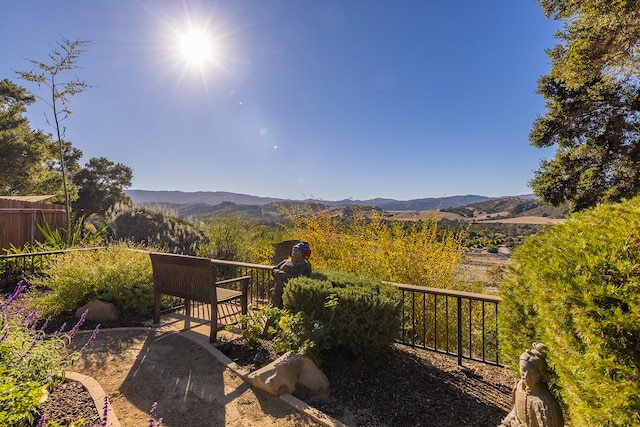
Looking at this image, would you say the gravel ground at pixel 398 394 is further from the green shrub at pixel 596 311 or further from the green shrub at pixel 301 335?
the green shrub at pixel 596 311

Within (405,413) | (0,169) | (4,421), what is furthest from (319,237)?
(0,169)

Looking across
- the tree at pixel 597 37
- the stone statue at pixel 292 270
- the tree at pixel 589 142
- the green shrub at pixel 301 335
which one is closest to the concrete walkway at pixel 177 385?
the green shrub at pixel 301 335

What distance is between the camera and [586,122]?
953 cm

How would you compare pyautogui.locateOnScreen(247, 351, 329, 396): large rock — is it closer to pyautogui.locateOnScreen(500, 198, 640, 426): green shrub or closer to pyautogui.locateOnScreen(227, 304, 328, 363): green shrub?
pyautogui.locateOnScreen(227, 304, 328, 363): green shrub

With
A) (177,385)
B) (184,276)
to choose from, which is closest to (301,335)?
(177,385)

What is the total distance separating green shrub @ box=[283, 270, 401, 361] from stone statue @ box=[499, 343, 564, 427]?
1.28m

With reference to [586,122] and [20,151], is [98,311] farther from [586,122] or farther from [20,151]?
[20,151]

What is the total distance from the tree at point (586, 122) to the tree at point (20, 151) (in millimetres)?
19831

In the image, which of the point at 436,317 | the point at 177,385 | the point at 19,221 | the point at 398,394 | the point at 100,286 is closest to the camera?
the point at 398,394

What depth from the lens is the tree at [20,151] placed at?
1358 cm

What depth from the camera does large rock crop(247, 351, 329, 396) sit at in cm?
268

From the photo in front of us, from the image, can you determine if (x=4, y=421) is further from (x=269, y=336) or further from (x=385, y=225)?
(x=385, y=225)

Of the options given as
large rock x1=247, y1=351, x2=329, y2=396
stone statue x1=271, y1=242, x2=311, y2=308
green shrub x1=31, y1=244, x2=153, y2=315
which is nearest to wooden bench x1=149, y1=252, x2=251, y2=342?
green shrub x1=31, y1=244, x2=153, y2=315

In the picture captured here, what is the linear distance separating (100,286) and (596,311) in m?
5.54
